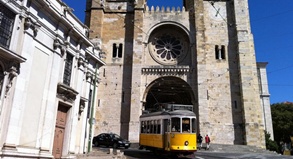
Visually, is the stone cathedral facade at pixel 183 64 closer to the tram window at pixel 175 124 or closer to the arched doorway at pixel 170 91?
the arched doorway at pixel 170 91

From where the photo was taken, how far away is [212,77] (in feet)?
83.7

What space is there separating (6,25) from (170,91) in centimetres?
2088

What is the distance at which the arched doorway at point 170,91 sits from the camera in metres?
25.9

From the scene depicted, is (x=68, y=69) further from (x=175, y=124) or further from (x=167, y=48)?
(x=167, y=48)

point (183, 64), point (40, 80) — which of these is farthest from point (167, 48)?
point (40, 80)

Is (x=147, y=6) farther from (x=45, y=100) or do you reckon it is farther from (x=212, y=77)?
(x=45, y=100)

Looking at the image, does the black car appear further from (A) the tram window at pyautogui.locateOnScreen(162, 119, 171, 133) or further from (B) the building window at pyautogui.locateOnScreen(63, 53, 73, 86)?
(B) the building window at pyautogui.locateOnScreen(63, 53, 73, 86)

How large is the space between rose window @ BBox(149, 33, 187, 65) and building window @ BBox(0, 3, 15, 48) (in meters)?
19.4

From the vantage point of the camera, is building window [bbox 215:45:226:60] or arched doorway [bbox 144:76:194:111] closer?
arched doorway [bbox 144:76:194:111]

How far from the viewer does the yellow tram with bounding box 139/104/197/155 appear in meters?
12.9

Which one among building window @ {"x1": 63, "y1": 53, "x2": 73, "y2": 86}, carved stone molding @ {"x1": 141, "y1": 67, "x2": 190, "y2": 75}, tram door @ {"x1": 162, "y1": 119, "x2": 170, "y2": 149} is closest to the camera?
building window @ {"x1": 63, "y1": 53, "x2": 73, "y2": 86}

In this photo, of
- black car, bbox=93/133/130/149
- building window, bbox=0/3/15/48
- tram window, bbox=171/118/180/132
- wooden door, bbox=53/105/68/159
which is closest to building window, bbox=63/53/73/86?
wooden door, bbox=53/105/68/159

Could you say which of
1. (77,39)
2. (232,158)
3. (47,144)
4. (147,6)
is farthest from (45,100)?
(147,6)

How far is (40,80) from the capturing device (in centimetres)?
1017
